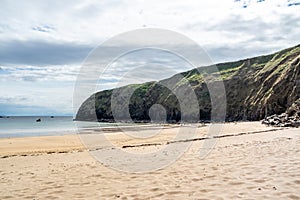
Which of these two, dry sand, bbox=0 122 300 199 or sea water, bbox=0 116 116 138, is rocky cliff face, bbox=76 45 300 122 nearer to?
sea water, bbox=0 116 116 138

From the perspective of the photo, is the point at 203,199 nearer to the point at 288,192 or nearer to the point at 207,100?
the point at 288,192

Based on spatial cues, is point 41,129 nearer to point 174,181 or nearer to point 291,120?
point 291,120

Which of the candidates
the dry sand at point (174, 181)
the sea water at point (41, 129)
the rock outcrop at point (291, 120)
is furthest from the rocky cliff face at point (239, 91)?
the dry sand at point (174, 181)

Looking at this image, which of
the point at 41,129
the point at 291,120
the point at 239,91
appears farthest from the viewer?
the point at 239,91

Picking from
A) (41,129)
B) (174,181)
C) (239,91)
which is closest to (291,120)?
(174,181)

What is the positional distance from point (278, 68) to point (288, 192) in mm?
92269

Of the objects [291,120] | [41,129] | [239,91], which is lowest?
[41,129]

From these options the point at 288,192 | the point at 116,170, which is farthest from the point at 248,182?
the point at 116,170

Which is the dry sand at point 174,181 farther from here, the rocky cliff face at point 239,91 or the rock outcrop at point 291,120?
the rocky cliff face at point 239,91

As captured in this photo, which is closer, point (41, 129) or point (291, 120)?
point (291, 120)

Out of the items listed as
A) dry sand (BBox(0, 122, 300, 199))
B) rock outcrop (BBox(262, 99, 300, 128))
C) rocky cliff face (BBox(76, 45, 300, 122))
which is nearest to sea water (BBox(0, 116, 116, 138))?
rock outcrop (BBox(262, 99, 300, 128))

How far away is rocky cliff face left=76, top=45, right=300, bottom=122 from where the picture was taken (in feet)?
259

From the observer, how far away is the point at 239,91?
342 ft

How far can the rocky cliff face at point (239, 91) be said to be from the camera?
79.1 m
